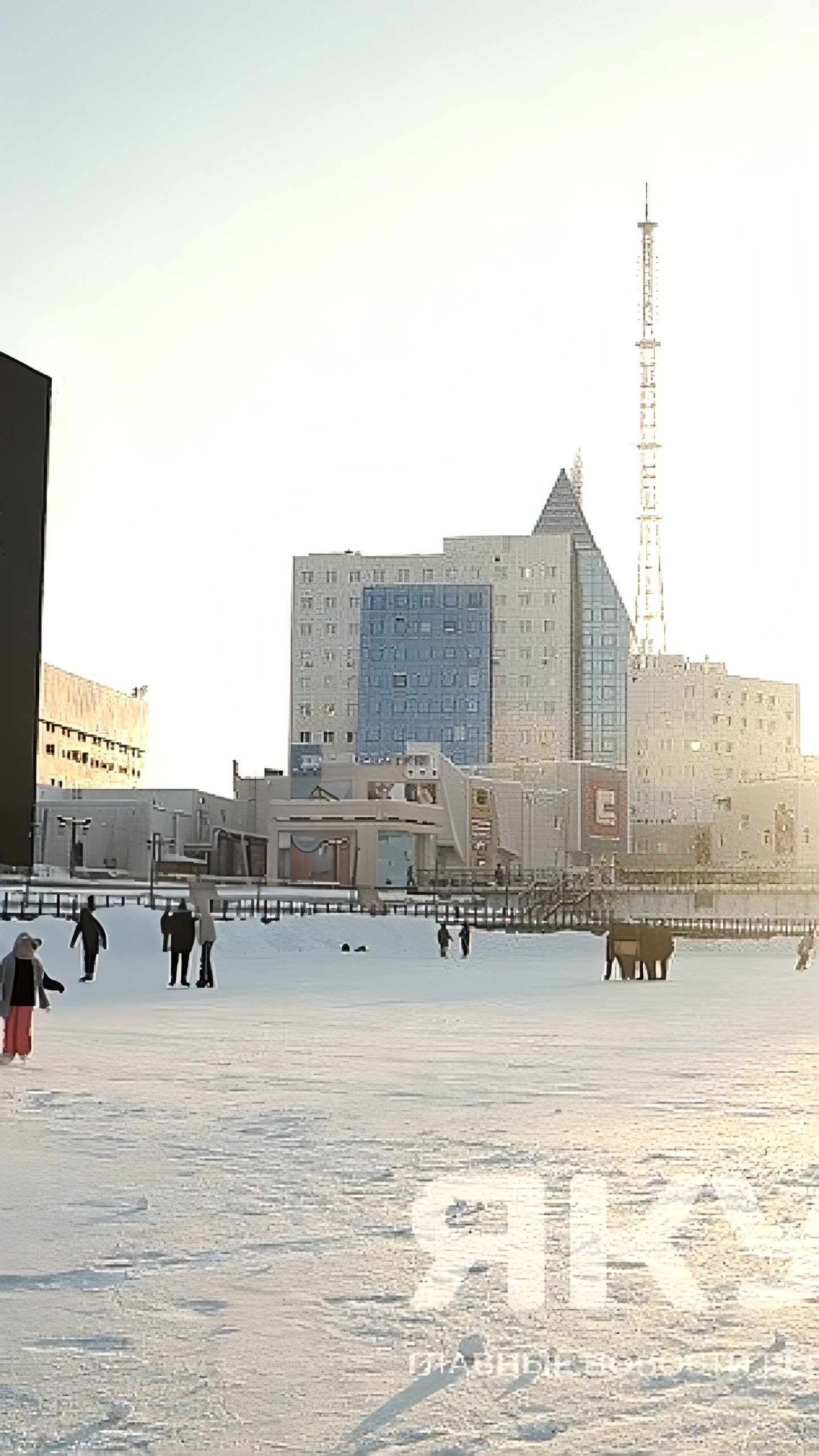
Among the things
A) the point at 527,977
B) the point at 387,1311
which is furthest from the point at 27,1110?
the point at 527,977

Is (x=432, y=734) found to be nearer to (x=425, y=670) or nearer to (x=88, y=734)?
(x=425, y=670)

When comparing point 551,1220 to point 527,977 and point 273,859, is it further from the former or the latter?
point 273,859

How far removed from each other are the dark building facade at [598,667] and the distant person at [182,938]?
140844 millimetres

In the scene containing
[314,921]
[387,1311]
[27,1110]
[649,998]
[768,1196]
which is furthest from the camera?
[314,921]

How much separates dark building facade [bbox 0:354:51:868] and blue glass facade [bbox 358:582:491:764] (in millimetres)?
137852

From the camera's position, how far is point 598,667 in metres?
171

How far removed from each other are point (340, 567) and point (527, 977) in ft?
447

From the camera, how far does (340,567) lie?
170000 mm

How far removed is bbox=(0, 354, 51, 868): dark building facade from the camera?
73.9ft

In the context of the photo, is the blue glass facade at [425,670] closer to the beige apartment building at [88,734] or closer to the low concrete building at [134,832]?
the beige apartment building at [88,734]

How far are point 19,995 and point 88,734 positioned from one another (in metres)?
135

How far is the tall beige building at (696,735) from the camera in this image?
569 ft

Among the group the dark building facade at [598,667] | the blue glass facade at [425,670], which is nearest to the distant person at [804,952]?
the blue glass facade at [425,670]

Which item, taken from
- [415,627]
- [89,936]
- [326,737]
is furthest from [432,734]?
[89,936]
